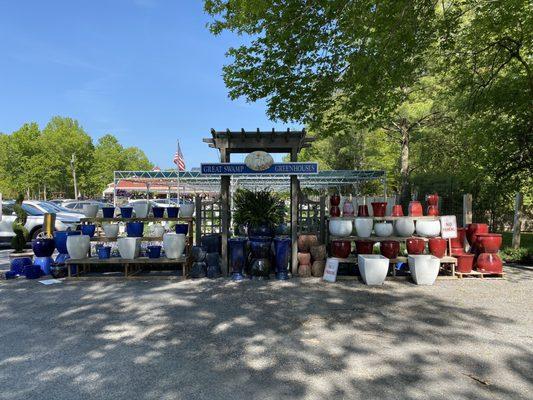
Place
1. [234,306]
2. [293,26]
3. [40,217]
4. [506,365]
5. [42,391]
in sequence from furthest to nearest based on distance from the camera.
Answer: [40,217]
[293,26]
[234,306]
[506,365]
[42,391]

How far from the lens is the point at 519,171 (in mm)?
10273

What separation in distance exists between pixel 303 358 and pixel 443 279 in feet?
15.5

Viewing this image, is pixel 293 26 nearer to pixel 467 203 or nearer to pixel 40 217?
pixel 467 203

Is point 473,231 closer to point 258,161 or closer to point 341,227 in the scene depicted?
point 341,227

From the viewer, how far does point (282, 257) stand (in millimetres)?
7465

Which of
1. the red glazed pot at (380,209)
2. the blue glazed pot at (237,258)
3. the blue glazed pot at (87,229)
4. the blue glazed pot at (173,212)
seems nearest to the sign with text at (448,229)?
the red glazed pot at (380,209)

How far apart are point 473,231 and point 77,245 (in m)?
8.02

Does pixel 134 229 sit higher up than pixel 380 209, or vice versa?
pixel 380 209

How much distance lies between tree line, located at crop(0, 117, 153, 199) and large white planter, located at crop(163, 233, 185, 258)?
33873 millimetres

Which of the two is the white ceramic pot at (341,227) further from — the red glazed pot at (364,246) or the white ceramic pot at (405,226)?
the white ceramic pot at (405,226)

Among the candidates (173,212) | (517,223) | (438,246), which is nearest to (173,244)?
(173,212)

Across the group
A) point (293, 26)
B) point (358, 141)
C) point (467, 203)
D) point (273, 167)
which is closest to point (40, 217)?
point (273, 167)

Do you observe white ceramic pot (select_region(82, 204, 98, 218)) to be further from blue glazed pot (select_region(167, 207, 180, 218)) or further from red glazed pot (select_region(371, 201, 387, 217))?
red glazed pot (select_region(371, 201, 387, 217))

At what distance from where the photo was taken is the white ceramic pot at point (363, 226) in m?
7.71
